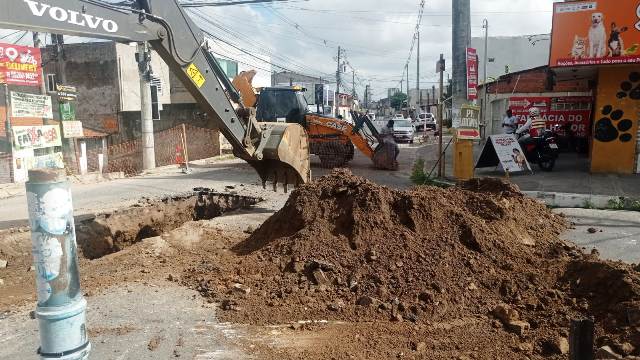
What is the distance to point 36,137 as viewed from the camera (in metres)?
15.5

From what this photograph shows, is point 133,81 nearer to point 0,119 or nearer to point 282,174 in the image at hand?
point 0,119

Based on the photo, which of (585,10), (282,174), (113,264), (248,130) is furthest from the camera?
(585,10)

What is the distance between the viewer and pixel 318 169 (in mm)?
17688

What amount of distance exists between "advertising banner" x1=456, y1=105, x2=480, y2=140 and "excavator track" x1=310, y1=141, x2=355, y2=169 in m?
5.72

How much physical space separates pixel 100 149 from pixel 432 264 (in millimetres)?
19023

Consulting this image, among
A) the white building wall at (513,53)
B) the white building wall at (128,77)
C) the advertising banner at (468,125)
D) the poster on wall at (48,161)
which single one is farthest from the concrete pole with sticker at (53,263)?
the white building wall at (513,53)

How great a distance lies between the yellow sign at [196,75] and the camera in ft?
21.2

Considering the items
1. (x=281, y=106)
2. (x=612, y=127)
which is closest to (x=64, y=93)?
(x=281, y=106)

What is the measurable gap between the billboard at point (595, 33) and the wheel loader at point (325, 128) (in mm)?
6190

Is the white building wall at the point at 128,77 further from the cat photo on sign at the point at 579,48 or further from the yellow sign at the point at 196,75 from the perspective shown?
the yellow sign at the point at 196,75

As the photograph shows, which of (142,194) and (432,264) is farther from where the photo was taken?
(142,194)

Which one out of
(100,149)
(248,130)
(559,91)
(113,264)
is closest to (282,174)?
(248,130)

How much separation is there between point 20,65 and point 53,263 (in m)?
16.1

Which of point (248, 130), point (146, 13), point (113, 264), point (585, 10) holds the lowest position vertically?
point (113, 264)
